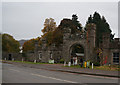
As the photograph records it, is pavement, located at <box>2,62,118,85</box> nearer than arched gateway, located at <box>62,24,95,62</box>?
Yes

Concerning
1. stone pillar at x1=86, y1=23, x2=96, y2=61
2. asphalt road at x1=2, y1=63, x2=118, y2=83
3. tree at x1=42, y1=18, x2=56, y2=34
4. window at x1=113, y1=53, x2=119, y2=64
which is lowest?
asphalt road at x1=2, y1=63, x2=118, y2=83

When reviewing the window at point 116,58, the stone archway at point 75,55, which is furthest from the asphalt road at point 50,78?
the stone archway at point 75,55

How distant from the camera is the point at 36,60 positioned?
40125mm

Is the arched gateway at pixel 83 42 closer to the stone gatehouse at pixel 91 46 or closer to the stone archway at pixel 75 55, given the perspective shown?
the stone gatehouse at pixel 91 46

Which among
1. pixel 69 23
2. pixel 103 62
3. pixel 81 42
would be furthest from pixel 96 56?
pixel 69 23

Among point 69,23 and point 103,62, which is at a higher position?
point 69,23

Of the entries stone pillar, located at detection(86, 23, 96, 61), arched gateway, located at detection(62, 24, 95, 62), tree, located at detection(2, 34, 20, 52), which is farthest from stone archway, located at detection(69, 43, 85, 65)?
tree, located at detection(2, 34, 20, 52)

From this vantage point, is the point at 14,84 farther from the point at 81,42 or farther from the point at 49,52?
the point at 49,52

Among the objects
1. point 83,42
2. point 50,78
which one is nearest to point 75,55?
point 83,42

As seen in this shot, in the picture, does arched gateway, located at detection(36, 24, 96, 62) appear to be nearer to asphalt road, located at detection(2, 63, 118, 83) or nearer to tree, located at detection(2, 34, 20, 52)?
asphalt road, located at detection(2, 63, 118, 83)

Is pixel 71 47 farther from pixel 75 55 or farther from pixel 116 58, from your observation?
pixel 116 58

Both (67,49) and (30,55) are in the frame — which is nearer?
(67,49)

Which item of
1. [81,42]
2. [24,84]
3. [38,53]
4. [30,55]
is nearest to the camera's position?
[24,84]

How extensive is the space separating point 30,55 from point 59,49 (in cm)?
986
